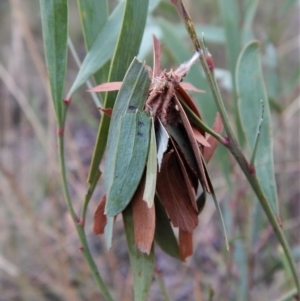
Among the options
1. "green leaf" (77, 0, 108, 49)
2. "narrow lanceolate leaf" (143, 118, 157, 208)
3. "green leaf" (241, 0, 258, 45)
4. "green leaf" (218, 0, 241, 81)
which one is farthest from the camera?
"green leaf" (241, 0, 258, 45)

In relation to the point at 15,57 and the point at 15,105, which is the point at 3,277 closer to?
the point at 15,57

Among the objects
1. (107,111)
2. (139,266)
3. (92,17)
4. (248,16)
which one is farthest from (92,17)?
(248,16)

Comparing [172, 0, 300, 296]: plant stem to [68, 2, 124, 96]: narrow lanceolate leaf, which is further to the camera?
[68, 2, 124, 96]: narrow lanceolate leaf

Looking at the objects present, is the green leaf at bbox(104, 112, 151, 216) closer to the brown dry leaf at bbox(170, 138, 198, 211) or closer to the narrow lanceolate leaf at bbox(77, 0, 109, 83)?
the brown dry leaf at bbox(170, 138, 198, 211)

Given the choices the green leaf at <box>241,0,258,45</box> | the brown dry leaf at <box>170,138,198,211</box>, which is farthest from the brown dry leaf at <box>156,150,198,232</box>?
the green leaf at <box>241,0,258,45</box>

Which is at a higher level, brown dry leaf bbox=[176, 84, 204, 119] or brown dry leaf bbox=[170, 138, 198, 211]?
brown dry leaf bbox=[176, 84, 204, 119]

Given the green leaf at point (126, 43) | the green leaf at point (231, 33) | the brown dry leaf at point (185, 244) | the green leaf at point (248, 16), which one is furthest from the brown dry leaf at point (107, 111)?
the green leaf at point (248, 16)

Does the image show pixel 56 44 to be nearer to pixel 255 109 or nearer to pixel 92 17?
pixel 92 17

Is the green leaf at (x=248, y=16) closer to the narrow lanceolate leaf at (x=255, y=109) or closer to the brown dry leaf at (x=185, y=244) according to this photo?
the narrow lanceolate leaf at (x=255, y=109)
